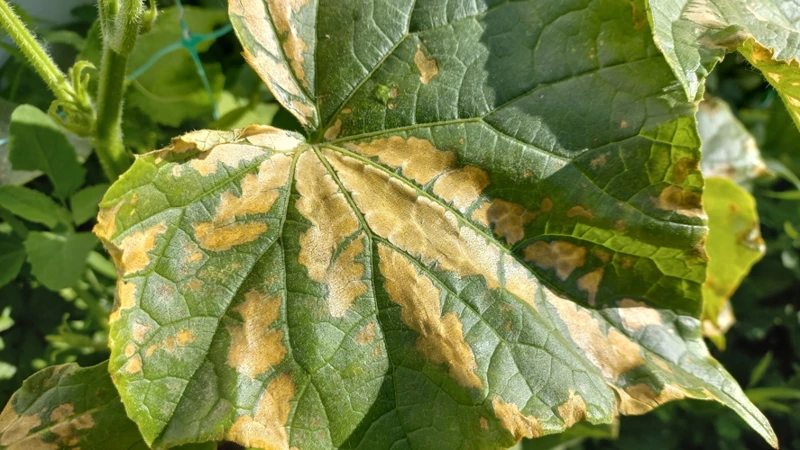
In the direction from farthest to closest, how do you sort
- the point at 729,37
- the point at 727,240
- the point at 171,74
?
the point at 727,240 < the point at 171,74 < the point at 729,37

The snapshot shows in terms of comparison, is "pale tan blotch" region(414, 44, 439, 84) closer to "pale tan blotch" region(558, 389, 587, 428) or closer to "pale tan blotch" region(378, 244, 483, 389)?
"pale tan blotch" region(378, 244, 483, 389)

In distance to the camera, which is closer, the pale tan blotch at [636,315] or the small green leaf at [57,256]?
the pale tan blotch at [636,315]

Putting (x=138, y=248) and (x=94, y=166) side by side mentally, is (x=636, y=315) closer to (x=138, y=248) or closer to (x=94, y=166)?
(x=138, y=248)

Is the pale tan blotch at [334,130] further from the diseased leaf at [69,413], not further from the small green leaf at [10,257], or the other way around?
the small green leaf at [10,257]

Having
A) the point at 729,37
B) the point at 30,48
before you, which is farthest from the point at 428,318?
the point at 30,48

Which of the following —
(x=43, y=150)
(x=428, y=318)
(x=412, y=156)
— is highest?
(x=43, y=150)

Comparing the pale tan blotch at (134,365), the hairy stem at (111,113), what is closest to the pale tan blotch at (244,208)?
the pale tan blotch at (134,365)

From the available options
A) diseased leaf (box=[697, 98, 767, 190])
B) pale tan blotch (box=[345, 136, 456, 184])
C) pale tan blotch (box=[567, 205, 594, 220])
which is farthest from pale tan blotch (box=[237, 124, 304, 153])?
diseased leaf (box=[697, 98, 767, 190])
